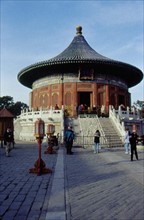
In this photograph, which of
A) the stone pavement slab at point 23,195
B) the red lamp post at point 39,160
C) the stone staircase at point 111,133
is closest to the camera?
the stone pavement slab at point 23,195

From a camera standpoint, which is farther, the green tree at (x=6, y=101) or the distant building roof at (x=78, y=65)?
the green tree at (x=6, y=101)

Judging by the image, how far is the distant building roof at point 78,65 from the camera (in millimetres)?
30578

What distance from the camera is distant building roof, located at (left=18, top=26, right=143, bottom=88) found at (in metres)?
30.6

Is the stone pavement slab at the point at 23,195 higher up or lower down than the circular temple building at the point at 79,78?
lower down

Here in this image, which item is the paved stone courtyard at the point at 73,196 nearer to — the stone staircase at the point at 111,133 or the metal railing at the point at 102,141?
the metal railing at the point at 102,141

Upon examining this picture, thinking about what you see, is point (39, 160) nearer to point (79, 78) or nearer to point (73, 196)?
point (73, 196)

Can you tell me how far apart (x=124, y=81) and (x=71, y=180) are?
31.0 m

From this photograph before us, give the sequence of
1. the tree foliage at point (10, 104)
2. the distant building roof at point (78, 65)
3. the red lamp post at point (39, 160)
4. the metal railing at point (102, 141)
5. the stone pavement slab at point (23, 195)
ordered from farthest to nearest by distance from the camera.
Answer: the tree foliage at point (10, 104)
the distant building roof at point (78, 65)
the metal railing at point (102, 141)
the red lamp post at point (39, 160)
the stone pavement slab at point (23, 195)

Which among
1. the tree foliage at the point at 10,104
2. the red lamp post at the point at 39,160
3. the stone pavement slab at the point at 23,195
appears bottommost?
the stone pavement slab at the point at 23,195

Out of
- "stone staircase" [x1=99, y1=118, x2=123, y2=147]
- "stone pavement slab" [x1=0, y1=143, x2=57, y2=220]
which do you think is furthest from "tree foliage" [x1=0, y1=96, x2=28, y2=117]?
"stone pavement slab" [x1=0, y1=143, x2=57, y2=220]

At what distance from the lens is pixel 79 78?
3216 cm

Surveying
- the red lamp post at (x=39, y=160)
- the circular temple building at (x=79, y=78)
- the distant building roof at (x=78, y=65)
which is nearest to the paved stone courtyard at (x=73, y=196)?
the red lamp post at (x=39, y=160)

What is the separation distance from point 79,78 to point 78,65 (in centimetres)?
155

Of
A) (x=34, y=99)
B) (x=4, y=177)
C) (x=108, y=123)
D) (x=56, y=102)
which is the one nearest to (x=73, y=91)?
(x=56, y=102)
